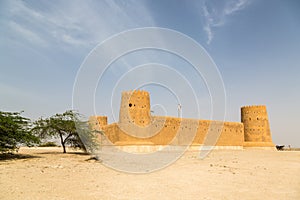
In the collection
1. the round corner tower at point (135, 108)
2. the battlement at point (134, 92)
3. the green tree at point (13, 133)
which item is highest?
the battlement at point (134, 92)

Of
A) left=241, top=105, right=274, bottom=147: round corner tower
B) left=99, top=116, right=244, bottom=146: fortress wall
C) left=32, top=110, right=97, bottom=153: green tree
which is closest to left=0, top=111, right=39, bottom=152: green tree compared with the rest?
left=32, top=110, right=97, bottom=153: green tree

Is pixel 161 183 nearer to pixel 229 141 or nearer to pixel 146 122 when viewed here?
pixel 146 122

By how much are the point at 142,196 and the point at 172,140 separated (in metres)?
20.6

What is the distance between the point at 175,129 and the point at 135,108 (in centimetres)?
574

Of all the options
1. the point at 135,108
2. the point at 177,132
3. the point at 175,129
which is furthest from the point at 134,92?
the point at 177,132

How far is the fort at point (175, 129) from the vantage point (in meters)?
23.3

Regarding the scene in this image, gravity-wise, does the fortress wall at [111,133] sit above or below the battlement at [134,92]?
below

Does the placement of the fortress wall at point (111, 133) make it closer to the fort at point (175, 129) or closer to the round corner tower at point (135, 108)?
the fort at point (175, 129)

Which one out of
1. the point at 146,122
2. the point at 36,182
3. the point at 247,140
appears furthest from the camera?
the point at 247,140

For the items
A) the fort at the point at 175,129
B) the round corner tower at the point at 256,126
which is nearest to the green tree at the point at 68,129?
the fort at the point at 175,129

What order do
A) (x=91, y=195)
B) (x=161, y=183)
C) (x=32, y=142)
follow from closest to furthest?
(x=91, y=195), (x=161, y=183), (x=32, y=142)

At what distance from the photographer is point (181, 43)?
15039 mm

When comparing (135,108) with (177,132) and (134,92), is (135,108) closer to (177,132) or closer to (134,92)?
(134,92)

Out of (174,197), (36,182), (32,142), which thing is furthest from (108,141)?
(174,197)
